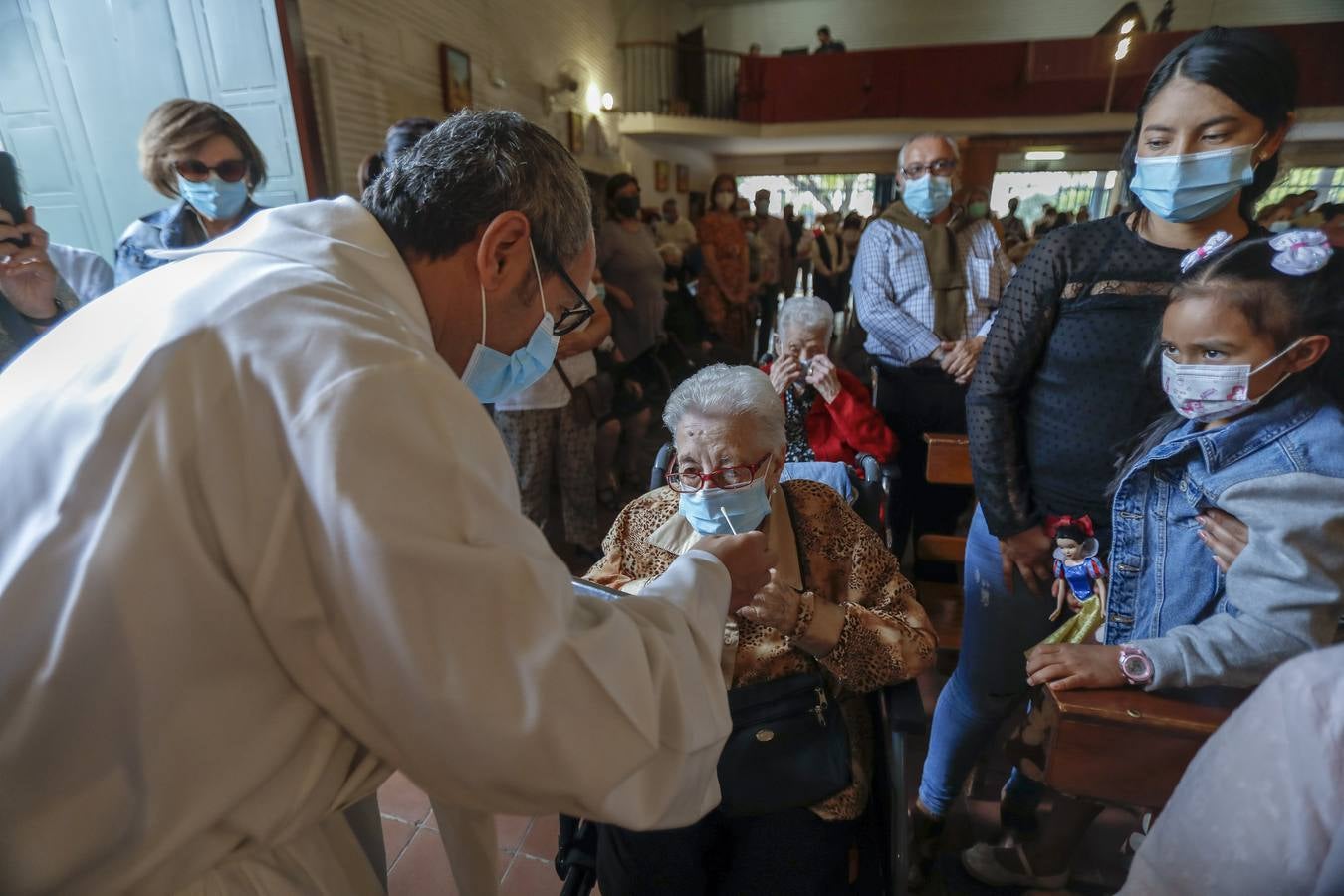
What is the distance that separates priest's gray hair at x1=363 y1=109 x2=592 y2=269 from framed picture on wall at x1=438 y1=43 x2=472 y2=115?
19.7 ft

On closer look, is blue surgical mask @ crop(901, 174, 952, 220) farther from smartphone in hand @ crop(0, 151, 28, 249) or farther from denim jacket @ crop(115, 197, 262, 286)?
smartphone in hand @ crop(0, 151, 28, 249)

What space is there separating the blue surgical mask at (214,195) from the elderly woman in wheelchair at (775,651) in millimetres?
2011

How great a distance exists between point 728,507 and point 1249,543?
38.1 inches

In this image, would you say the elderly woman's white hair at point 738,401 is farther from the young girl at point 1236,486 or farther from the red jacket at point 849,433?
the red jacket at point 849,433

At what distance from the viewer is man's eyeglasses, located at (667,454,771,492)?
5.27ft

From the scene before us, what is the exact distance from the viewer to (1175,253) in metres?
1.37

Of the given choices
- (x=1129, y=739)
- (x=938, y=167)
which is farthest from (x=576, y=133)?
(x=1129, y=739)

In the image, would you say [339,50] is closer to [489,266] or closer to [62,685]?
[489,266]

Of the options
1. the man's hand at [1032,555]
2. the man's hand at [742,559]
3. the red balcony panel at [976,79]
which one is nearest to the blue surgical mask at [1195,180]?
the man's hand at [1032,555]

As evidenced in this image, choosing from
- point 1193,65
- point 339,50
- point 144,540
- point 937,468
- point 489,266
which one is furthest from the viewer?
point 339,50

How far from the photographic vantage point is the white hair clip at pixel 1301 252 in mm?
1073

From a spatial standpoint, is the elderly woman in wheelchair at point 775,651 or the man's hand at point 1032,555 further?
the man's hand at point 1032,555

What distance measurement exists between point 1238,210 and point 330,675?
191 centimetres

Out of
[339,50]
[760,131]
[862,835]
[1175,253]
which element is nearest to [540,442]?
[862,835]
